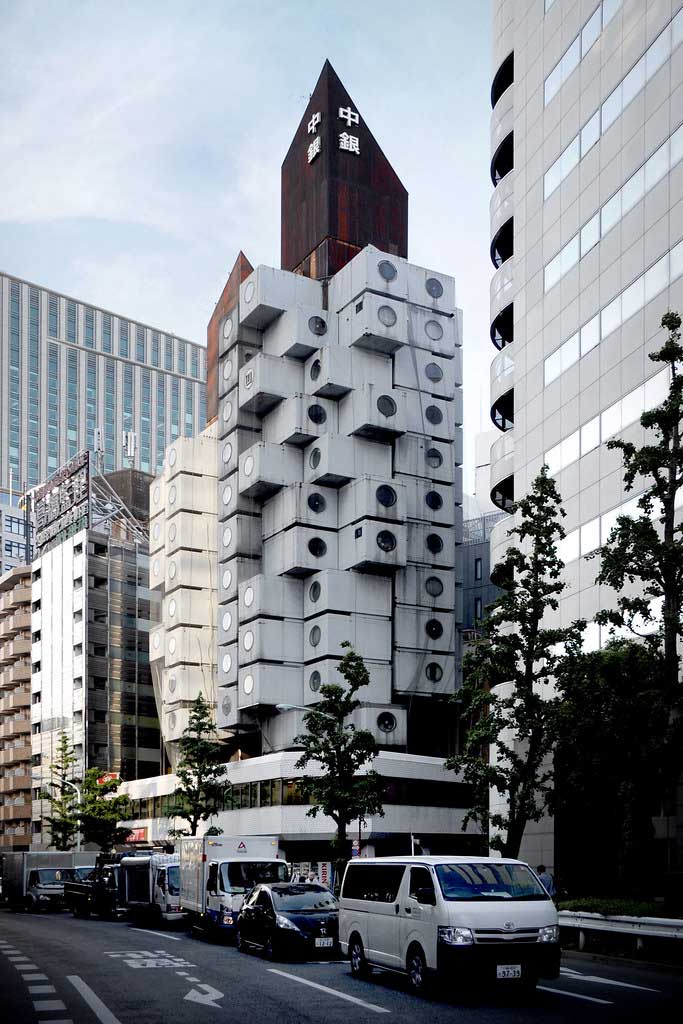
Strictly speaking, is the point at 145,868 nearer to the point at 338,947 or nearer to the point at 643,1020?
the point at 338,947

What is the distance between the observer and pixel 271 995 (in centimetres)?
1948

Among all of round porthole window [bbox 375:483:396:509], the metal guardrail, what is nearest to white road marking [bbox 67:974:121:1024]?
the metal guardrail

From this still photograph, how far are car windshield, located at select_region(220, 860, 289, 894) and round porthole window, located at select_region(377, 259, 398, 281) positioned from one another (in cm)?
5859

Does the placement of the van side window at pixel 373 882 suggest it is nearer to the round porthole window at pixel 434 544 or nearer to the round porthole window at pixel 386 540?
the round porthole window at pixel 386 540

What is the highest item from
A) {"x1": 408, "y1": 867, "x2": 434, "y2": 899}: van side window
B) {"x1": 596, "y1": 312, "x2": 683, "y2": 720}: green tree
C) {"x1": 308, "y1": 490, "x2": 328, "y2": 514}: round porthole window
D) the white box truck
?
{"x1": 308, "y1": 490, "x2": 328, "y2": 514}: round porthole window

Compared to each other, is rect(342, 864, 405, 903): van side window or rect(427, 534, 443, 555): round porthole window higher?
rect(427, 534, 443, 555): round porthole window

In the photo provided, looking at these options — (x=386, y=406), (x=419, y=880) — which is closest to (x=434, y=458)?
(x=386, y=406)

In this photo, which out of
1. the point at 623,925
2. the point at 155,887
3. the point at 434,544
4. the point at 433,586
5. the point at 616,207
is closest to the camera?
the point at 623,925

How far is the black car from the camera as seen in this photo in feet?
85.9

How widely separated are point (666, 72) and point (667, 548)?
69.1 feet

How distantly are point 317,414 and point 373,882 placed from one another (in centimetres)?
6650

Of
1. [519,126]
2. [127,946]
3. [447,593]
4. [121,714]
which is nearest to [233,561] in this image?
[447,593]

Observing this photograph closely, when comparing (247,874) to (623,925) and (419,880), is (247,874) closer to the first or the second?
(623,925)

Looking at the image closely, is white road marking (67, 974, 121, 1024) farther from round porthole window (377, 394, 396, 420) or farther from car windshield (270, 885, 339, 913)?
round porthole window (377, 394, 396, 420)
